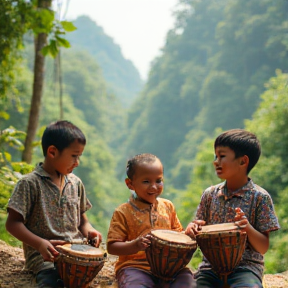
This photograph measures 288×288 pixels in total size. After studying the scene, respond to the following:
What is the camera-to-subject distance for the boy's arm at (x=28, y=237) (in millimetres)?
2789

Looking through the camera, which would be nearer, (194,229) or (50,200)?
(194,229)

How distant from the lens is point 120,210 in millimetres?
3100

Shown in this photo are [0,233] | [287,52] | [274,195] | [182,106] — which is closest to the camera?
Answer: [0,233]

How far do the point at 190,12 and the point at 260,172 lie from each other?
57024 millimetres

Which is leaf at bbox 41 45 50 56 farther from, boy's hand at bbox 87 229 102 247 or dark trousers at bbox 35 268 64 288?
dark trousers at bbox 35 268 64 288

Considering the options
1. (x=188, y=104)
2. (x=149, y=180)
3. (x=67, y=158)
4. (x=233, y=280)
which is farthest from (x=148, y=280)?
(x=188, y=104)

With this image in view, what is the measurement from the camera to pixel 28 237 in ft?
9.56

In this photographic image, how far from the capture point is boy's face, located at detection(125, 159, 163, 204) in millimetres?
3039

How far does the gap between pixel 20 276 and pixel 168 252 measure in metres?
1.23

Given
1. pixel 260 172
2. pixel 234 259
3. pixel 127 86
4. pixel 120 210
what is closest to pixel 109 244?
pixel 120 210

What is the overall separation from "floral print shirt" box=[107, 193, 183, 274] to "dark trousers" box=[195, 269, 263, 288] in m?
0.36

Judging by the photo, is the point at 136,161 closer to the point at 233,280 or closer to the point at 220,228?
the point at 220,228

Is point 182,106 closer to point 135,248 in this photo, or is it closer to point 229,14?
point 229,14

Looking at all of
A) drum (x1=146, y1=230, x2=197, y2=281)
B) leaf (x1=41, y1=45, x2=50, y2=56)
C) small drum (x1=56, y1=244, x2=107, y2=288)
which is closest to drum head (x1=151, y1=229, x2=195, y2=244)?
drum (x1=146, y1=230, x2=197, y2=281)
